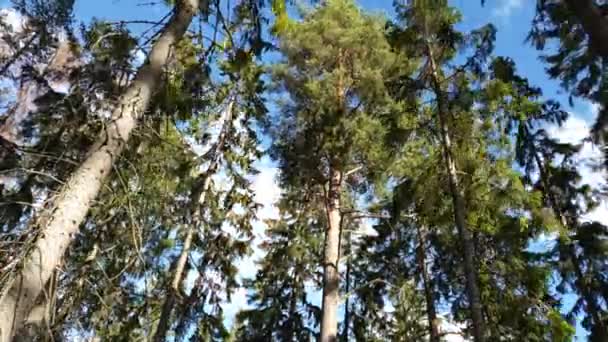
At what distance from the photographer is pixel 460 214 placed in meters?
7.61

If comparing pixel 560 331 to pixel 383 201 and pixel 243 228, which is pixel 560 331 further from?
pixel 243 228

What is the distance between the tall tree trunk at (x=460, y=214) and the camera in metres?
6.74

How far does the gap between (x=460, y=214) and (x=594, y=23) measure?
12.0 feet

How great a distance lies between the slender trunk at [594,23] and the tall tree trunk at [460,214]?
3505mm

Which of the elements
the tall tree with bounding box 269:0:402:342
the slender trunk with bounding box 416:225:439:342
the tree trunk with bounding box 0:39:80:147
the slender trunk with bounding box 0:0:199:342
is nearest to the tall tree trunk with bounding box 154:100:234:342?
the tall tree with bounding box 269:0:402:342

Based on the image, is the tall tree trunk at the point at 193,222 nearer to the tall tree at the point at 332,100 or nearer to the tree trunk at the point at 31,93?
the tall tree at the point at 332,100

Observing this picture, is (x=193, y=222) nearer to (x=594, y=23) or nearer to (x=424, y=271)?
(x=424, y=271)

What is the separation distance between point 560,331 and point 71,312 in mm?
6966

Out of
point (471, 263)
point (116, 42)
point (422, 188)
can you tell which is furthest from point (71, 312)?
point (422, 188)

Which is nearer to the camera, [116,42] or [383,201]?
[116,42]

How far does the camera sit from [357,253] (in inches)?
621

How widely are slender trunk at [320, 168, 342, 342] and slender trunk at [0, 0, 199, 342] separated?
5711mm

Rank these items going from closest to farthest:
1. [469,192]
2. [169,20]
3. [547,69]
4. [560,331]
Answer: [169,20], [560,331], [469,192], [547,69]

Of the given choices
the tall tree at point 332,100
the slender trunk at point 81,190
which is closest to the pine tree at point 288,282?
the tall tree at point 332,100
